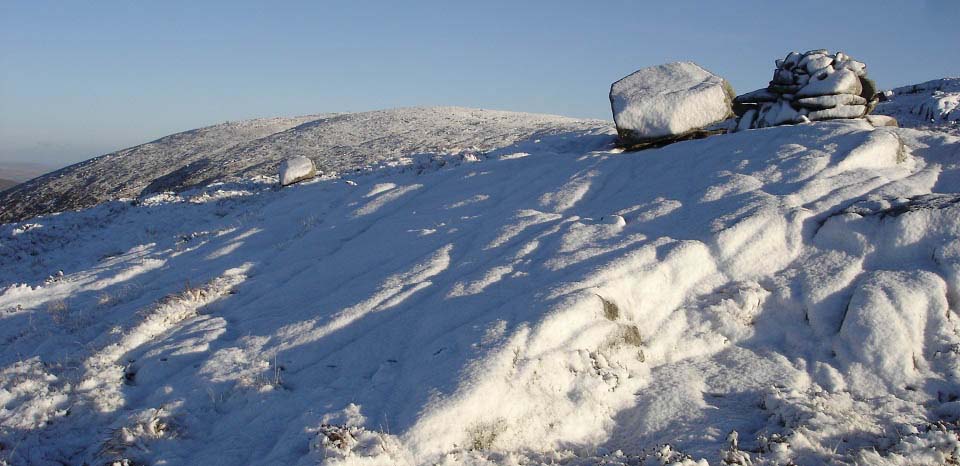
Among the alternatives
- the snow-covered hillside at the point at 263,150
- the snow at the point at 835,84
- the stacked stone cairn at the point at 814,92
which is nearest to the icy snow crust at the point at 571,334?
the stacked stone cairn at the point at 814,92

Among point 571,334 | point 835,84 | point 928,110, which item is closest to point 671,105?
point 835,84

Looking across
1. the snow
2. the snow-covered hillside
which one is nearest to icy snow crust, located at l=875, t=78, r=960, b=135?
the snow

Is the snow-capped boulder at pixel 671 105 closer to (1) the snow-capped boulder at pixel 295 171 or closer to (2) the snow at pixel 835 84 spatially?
(2) the snow at pixel 835 84

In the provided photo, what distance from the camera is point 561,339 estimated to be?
6.68 m

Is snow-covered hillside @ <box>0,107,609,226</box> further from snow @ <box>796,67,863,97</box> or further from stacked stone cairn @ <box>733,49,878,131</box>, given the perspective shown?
snow @ <box>796,67,863,97</box>

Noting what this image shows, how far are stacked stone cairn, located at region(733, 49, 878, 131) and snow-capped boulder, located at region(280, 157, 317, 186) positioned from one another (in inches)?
594

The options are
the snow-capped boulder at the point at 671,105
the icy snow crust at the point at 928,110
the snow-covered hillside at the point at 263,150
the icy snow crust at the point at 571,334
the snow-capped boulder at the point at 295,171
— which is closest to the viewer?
the icy snow crust at the point at 571,334

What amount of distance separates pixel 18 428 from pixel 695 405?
7.79m

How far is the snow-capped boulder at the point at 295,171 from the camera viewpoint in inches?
843

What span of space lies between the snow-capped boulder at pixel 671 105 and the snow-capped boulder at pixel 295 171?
38.5 ft

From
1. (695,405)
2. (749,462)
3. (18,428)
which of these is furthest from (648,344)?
(18,428)

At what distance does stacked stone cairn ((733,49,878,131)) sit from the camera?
47.4ft

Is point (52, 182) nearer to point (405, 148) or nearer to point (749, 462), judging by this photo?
point (405, 148)

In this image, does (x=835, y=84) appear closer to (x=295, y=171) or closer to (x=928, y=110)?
(x=928, y=110)
